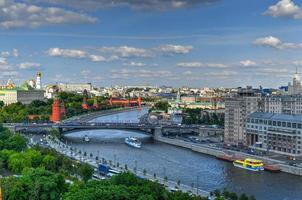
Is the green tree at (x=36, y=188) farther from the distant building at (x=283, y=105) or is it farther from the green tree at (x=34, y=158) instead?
the distant building at (x=283, y=105)

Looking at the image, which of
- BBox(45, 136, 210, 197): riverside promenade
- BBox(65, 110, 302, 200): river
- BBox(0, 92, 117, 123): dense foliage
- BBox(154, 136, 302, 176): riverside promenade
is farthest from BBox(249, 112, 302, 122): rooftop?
BBox(0, 92, 117, 123): dense foliage

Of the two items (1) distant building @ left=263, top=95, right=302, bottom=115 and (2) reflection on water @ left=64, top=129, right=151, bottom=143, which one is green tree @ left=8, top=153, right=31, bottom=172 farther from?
(1) distant building @ left=263, top=95, right=302, bottom=115

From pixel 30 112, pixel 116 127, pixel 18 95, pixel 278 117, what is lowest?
pixel 116 127

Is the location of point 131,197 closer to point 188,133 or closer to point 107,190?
point 107,190

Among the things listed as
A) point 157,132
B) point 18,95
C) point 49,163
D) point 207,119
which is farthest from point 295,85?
point 49,163

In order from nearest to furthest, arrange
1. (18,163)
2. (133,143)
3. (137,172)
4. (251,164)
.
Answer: (18,163)
(137,172)
(251,164)
(133,143)

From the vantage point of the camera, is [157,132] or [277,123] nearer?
[277,123]

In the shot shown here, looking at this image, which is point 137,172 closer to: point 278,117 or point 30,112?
point 278,117
